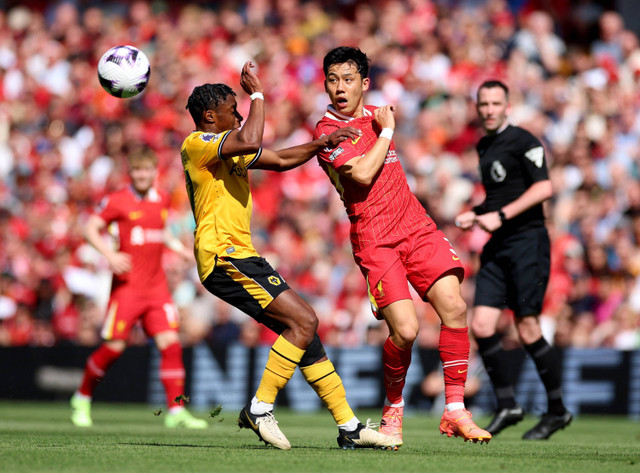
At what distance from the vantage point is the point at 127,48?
796 cm

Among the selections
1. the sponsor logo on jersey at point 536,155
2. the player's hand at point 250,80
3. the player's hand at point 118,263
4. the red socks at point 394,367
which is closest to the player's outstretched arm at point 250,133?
the player's hand at point 250,80

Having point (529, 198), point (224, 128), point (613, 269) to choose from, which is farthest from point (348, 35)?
point (224, 128)

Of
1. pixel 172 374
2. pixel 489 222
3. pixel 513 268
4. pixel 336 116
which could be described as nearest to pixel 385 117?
pixel 336 116

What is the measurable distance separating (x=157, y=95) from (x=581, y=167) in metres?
8.03

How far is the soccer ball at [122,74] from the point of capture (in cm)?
766

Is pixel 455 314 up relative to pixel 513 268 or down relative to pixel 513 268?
down

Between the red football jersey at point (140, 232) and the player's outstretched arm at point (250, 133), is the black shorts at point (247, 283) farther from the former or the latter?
the red football jersey at point (140, 232)

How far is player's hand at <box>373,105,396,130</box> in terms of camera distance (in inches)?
266

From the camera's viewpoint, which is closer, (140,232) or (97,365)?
(97,365)

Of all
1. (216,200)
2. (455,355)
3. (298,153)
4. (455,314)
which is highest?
(298,153)

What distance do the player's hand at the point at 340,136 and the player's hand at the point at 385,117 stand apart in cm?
22

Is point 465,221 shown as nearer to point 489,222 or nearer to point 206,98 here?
point 489,222

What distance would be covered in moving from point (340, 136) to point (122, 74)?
2.02 metres

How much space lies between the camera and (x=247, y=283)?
6551mm
